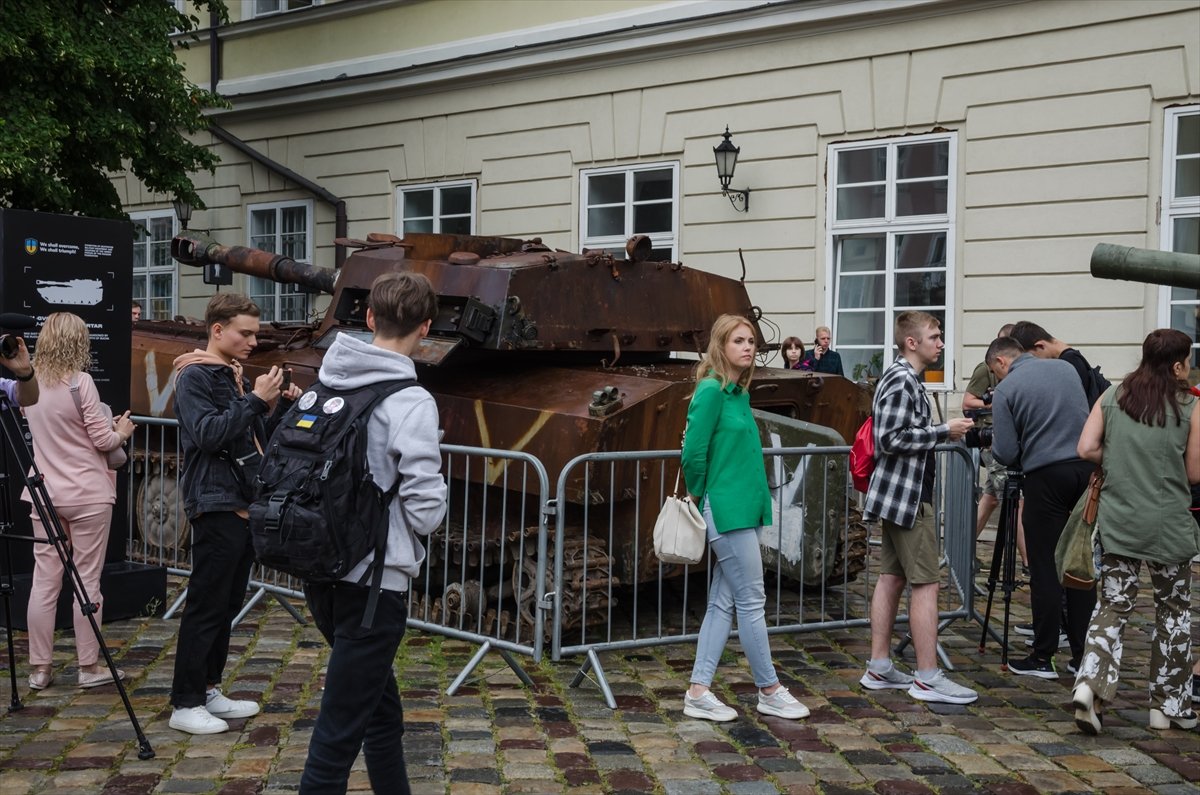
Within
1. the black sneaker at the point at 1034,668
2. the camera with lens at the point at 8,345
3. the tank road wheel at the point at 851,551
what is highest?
the camera with lens at the point at 8,345

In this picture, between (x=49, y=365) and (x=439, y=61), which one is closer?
(x=49, y=365)

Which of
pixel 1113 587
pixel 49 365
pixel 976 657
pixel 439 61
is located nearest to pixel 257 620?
pixel 49 365

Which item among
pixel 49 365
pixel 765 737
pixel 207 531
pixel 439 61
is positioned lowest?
pixel 765 737

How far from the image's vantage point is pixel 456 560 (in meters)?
7.48

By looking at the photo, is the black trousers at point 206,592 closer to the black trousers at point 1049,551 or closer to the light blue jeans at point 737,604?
the light blue jeans at point 737,604

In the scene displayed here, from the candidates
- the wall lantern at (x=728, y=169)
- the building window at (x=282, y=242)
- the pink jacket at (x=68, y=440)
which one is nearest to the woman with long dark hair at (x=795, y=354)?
the wall lantern at (x=728, y=169)

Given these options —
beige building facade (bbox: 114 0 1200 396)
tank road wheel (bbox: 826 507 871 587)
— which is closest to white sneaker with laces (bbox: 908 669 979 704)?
tank road wheel (bbox: 826 507 871 587)

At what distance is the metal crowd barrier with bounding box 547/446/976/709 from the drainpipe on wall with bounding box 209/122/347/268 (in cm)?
1051

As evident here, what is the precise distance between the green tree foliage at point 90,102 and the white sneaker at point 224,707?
32.6 ft

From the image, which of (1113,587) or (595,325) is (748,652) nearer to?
(1113,587)

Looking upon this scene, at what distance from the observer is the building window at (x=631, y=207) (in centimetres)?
1508

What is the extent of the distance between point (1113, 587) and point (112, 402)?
5.54m

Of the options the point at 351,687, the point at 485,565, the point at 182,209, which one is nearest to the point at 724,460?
the point at 485,565

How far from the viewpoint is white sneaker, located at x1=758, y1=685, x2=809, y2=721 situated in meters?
6.02
